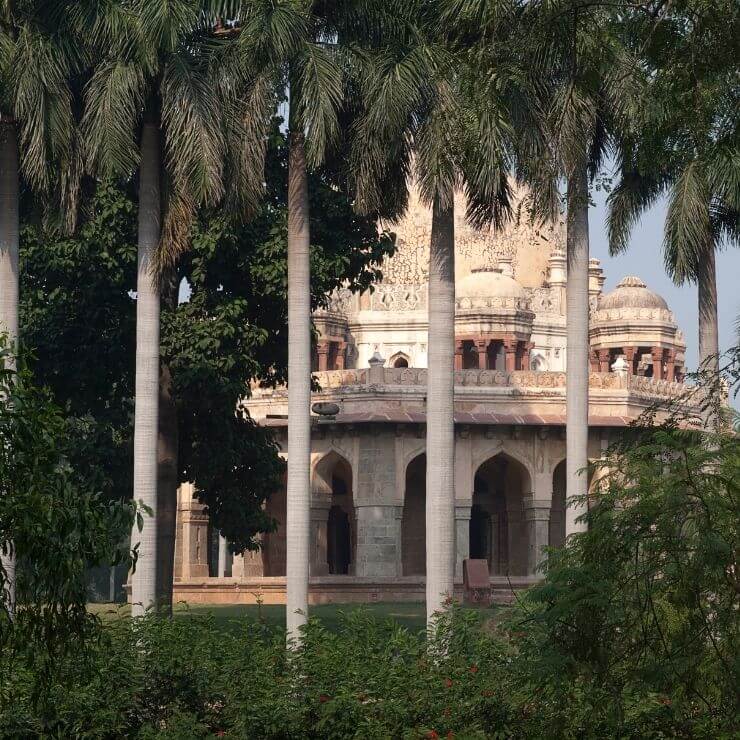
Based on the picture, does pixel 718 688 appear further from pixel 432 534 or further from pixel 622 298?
pixel 622 298

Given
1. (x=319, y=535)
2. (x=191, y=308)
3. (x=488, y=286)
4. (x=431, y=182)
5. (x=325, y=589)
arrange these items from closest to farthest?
(x=431, y=182) → (x=191, y=308) → (x=325, y=589) → (x=319, y=535) → (x=488, y=286)

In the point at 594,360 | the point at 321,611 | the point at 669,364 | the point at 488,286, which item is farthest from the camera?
the point at 594,360

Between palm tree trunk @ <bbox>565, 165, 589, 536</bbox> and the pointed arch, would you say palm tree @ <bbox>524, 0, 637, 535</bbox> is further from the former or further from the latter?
the pointed arch

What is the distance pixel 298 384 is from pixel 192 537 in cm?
2350

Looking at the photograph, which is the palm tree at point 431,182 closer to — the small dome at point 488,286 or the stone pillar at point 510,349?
the stone pillar at point 510,349

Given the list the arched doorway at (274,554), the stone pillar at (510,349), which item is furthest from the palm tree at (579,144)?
the stone pillar at (510,349)

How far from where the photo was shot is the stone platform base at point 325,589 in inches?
1634

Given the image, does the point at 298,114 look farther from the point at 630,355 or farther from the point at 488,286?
the point at 630,355

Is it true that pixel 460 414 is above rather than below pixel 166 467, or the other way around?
above

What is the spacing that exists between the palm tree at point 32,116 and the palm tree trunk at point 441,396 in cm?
537

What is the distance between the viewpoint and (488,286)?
2051 inches

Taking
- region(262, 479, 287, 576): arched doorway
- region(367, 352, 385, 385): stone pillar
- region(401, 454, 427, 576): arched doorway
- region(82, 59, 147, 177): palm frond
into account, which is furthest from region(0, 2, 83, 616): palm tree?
region(262, 479, 287, 576): arched doorway

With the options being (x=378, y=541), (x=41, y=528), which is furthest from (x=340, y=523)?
(x=41, y=528)

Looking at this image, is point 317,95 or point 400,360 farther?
point 400,360
